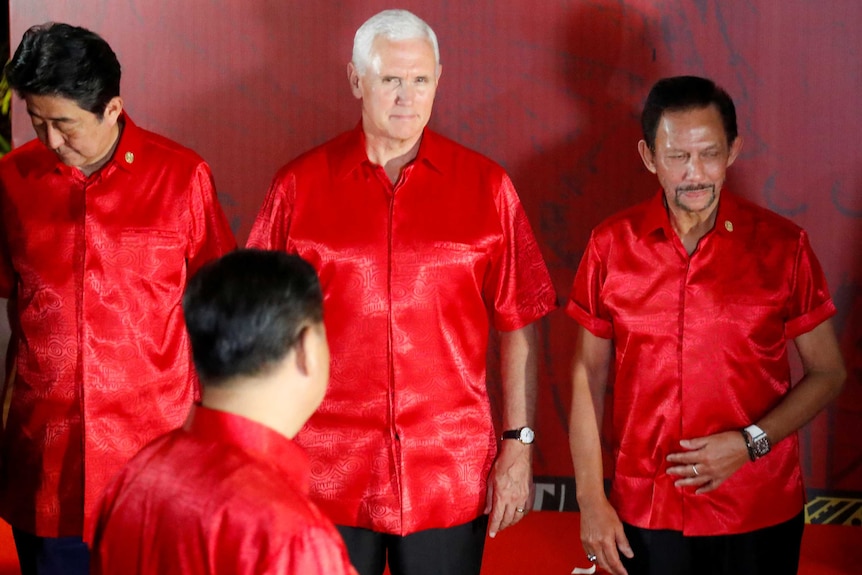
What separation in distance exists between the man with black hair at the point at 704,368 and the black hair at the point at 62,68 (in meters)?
1.15

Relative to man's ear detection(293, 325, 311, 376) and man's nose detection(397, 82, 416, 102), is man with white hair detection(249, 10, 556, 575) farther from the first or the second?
man's ear detection(293, 325, 311, 376)

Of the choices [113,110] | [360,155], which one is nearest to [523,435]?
[360,155]

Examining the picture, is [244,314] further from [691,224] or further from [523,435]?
[691,224]

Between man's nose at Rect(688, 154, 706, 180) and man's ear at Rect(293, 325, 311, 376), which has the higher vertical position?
man's nose at Rect(688, 154, 706, 180)

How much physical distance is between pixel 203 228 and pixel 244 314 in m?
1.11

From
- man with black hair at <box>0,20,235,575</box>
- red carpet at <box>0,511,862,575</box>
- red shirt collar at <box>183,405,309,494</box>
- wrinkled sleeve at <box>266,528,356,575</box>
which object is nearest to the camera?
wrinkled sleeve at <box>266,528,356,575</box>

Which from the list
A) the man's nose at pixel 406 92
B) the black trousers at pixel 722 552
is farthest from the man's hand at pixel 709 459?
the man's nose at pixel 406 92

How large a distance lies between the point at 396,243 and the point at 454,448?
448 mm

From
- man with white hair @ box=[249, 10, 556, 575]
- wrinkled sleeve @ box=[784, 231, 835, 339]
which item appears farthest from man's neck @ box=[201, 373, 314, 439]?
wrinkled sleeve @ box=[784, 231, 835, 339]

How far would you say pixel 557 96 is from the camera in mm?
3146

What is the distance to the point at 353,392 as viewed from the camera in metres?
2.30

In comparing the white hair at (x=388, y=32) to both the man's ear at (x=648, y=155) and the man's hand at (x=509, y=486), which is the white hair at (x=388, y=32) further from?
the man's hand at (x=509, y=486)

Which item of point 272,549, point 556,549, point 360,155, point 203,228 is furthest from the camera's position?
point 556,549

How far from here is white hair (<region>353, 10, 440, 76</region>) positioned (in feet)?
7.57
